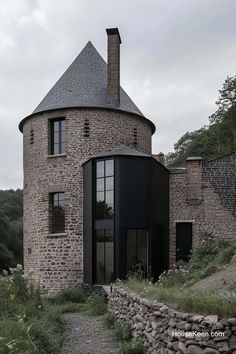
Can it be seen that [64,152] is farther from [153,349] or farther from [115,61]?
[153,349]

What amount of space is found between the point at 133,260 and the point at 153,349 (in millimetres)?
10880

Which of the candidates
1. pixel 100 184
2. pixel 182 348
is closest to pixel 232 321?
pixel 182 348

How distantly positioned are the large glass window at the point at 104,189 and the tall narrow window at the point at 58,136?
2431 mm

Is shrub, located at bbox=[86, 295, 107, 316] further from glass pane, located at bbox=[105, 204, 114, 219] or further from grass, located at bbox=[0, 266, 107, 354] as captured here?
glass pane, located at bbox=[105, 204, 114, 219]

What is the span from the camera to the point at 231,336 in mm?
6340

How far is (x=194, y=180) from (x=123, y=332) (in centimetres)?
1218

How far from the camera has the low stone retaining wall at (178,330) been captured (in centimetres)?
639

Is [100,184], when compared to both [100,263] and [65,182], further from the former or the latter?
[100,263]

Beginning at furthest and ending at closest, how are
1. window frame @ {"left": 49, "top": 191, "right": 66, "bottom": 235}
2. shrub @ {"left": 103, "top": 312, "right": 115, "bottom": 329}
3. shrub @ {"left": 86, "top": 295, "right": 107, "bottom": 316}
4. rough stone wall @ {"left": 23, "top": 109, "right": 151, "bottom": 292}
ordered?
window frame @ {"left": 49, "top": 191, "right": 66, "bottom": 235} → rough stone wall @ {"left": 23, "top": 109, "right": 151, "bottom": 292} → shrub @ {"left": 86, "top": 295, "right": 107, "bottom": 316} → shrub @ {"left": 103, "top": 312, "right": 115, "bottom": 329}

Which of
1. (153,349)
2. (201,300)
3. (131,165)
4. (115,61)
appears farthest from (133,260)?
(201,300)

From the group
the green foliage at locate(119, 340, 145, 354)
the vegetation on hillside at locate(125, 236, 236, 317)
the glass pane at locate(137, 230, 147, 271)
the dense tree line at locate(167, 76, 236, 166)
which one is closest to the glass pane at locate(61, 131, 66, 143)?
the glass pane at locate(137, 230, 147, 271)

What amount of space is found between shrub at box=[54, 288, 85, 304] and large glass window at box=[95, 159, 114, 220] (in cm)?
302

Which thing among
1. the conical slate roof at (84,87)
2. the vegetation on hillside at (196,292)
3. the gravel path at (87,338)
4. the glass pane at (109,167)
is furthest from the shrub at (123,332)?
the conical slate roof at (84,87)

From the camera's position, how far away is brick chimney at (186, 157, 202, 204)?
859 inches
